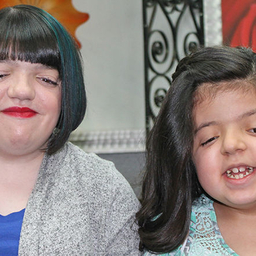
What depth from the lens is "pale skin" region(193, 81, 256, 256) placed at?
0.87m

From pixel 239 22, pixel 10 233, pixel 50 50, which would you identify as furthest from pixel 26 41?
pixel 239 22

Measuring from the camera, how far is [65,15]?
1898mm

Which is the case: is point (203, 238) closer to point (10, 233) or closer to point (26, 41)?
point (10, 233)

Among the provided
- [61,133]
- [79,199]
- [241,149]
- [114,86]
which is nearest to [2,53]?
[61,133]

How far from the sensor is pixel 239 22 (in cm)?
186

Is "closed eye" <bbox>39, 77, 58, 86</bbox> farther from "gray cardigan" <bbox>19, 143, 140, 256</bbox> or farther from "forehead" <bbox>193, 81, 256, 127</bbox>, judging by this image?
"forehead" <bbox>193, 81, 256, 127</bbox>

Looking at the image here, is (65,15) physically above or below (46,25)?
above

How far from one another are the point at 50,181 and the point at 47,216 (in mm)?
91

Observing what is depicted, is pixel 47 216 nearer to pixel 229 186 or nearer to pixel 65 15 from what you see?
pixel 229 186

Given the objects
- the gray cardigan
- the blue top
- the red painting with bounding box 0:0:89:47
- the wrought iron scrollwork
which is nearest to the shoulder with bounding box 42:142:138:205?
the gray cardigan

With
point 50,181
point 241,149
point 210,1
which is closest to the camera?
point 241,149

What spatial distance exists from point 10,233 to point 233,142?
0.51 metres

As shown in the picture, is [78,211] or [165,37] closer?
[78,211]

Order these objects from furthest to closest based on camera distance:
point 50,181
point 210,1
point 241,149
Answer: point 210,1 < point 50,181 < point 241,149
